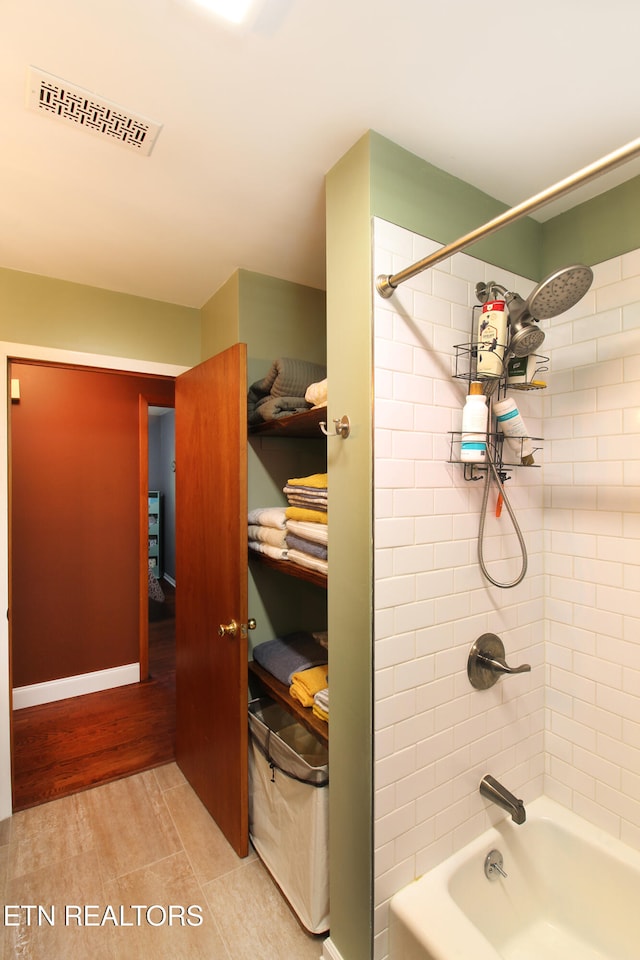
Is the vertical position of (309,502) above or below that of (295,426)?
below

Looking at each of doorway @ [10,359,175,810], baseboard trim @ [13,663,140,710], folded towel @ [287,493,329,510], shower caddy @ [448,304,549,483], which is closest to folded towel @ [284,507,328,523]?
folded towel @ [287,493,329,510]

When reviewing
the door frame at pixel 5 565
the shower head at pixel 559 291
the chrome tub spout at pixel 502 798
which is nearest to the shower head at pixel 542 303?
the shower head at pixel 559 291

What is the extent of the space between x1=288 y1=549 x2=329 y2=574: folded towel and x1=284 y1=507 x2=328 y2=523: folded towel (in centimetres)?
12

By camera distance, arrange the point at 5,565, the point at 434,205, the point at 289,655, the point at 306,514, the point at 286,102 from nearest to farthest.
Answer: the point at 286,102 < the point at 434,205 < the point at 306,514 < the point at 289,655 < the point at 5,565

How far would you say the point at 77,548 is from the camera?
9.86 ft

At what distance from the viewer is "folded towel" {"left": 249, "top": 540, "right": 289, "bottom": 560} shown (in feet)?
5.30

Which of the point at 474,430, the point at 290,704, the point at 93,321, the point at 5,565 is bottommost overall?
the point at 290,704

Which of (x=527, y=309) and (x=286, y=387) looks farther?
(x=286, y=387)

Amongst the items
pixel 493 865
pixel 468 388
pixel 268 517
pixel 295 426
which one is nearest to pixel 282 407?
pixel 295 426

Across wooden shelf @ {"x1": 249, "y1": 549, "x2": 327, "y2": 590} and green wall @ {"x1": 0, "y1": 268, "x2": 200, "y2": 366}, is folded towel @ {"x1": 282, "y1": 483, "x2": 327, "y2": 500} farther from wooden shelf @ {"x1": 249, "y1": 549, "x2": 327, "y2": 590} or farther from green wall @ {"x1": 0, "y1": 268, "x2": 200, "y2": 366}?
green wall @ {"x1": 0, "y1": 268, "x2": 200, "y2": 366}

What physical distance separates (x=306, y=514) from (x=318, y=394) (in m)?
0.42

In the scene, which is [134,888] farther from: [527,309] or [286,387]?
[527,309]

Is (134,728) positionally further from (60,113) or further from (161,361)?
(60,113)

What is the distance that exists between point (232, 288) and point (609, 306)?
4.77 feet
